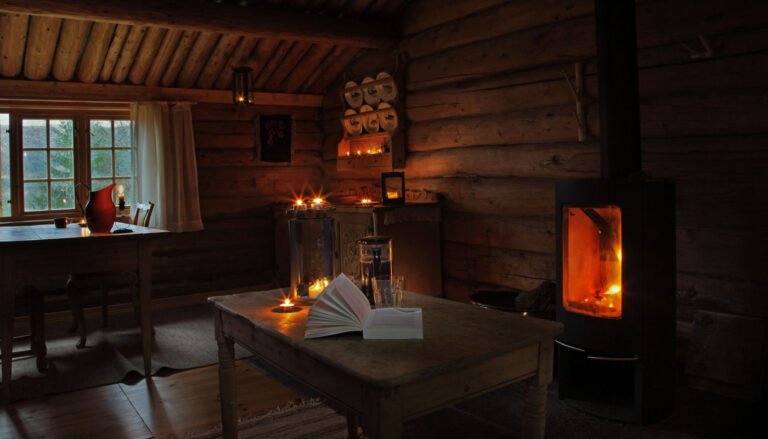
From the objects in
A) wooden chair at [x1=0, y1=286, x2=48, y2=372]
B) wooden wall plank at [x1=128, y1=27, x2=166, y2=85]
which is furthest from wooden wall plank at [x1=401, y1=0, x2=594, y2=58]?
wooden chair at [x1=0, y1=286, x2=48, y2=372]

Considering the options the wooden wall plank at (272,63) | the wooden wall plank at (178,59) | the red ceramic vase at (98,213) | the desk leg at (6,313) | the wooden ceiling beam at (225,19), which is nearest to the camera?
the desk leg at (6,313)

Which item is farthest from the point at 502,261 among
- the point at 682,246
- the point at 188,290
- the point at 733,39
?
the point at 188,290

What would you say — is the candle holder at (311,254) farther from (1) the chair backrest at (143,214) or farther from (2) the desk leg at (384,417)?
(1) the chair backrest at (143,214)

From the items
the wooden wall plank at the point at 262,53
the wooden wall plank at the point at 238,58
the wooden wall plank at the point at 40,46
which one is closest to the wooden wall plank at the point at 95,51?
the wooden wall plank at the point at 40,46

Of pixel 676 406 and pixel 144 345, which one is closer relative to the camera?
pixel 676 406

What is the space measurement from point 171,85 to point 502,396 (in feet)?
15.1

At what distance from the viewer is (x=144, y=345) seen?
13.4 feet

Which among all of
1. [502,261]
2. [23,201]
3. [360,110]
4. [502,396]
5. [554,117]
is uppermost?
[360,110]

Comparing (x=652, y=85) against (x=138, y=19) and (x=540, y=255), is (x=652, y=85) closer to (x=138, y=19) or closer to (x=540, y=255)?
(x=540, y=255)

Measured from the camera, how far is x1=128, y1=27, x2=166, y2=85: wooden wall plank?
569cm

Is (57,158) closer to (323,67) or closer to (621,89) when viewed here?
(323,67)

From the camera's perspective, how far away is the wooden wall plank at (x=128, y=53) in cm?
559

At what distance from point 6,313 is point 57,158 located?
269 cm

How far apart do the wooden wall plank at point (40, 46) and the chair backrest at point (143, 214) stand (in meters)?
1.51
